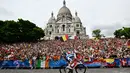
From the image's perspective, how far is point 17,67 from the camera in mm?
24875

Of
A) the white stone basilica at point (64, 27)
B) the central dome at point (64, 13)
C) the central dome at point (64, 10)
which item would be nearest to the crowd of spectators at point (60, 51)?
the white stone basilica at point (64, 27)

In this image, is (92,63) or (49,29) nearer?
(92,63)

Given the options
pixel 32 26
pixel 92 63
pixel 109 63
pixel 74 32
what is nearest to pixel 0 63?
pixel 92 63

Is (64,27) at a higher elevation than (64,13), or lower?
lower

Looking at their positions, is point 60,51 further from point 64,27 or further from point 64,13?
point 64,13

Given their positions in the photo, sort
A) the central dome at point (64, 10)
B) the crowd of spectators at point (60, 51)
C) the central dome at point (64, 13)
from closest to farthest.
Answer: the crowd of spectators at point (60, 51) → the central dome at point (64, 13) → the central dome at point (64, 10)

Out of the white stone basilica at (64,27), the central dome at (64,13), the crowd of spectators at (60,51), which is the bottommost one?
the crowd of spectators at (60,51)

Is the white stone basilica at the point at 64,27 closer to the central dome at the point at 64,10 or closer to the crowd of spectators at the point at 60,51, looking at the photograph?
the central dome at the point at 64,10

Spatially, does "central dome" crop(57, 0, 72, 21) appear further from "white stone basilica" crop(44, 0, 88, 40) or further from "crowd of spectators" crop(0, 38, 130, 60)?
"crowd of spectators" crop(0, 38, 130, 60)

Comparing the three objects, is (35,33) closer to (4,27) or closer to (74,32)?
(4,27)

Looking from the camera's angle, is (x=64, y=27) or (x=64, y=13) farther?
(x=64, y=13)

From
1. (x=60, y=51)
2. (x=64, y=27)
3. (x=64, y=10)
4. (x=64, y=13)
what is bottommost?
(x=60, y=51)

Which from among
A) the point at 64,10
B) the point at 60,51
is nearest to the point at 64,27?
the point at 64,10

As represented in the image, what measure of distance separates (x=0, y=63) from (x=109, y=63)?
1259 cm
